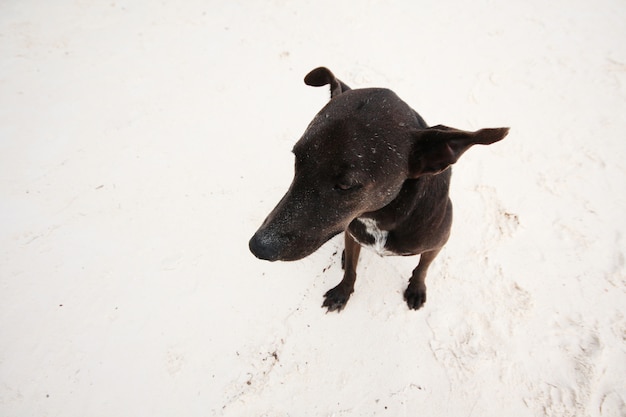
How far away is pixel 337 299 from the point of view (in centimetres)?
347

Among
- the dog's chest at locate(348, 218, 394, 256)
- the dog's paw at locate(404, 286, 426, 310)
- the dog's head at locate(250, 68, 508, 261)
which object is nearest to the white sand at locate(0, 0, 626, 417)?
the dog's paw at locate(404, 286, 426, 310)

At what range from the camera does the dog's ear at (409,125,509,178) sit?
1865 millimetres

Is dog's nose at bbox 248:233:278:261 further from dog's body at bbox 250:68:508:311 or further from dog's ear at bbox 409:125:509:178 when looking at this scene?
dog's ear at bbox 409:125:509:178

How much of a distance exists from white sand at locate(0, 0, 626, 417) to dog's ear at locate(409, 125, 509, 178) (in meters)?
1.87

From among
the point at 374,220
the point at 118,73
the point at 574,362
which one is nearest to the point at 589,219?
the point at 574,362

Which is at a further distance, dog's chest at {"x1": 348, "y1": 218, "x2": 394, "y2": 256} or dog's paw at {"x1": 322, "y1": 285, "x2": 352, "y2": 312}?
dog's paw at {"x1": 322, "y1": 285, "x2": 352, "y2": 312}

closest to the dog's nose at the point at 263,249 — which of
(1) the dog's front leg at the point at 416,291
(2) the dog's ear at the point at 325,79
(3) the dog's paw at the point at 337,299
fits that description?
(2) the dog's ear at the point at 325,79

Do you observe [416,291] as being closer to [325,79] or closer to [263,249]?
[263,249]

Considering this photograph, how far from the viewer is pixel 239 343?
3322mm

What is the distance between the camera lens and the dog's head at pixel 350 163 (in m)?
2.00

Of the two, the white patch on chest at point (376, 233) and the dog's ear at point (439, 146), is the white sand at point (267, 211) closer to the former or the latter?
the white patch on chest at point (376, 233)

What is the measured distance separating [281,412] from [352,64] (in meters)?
5.11

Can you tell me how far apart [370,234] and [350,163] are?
921 mm

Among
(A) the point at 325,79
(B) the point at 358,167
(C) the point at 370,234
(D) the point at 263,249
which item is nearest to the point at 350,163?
(B) the point at 358,167
